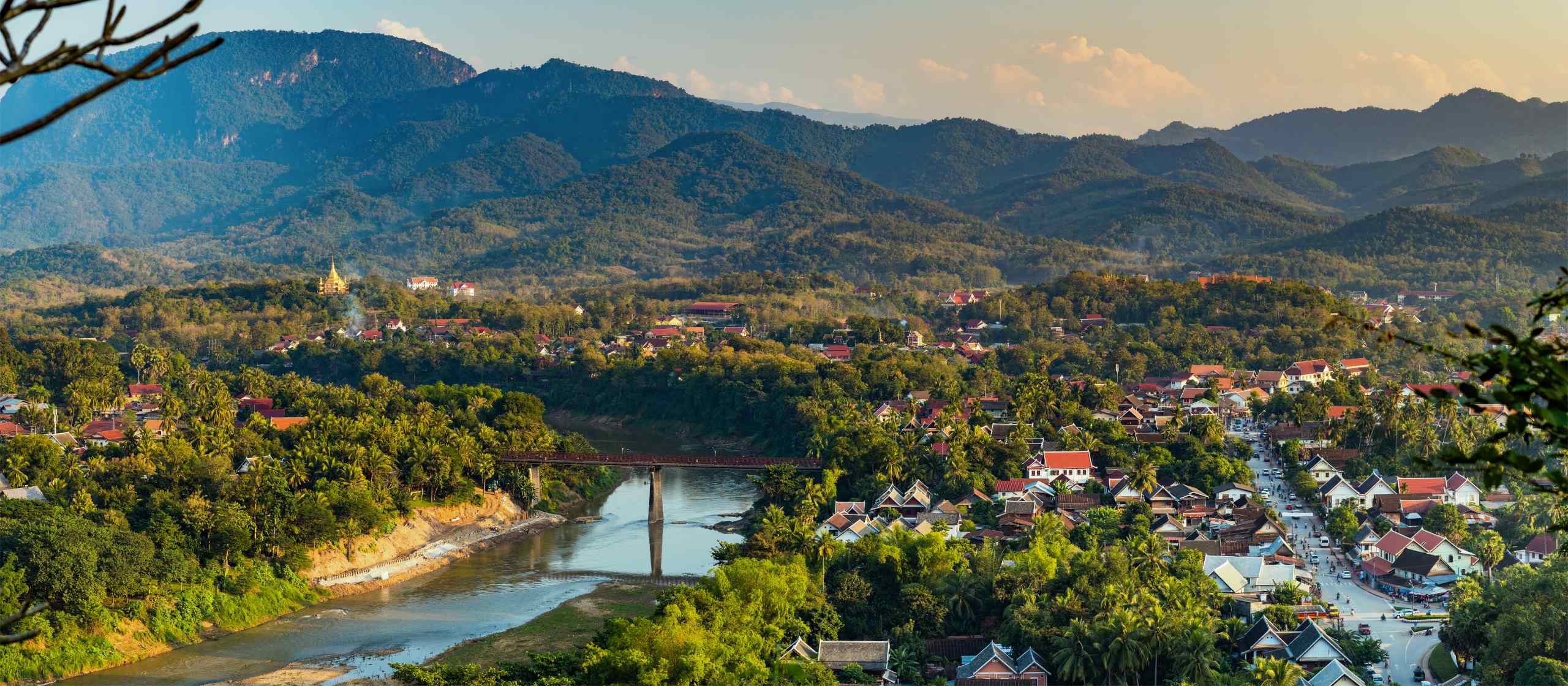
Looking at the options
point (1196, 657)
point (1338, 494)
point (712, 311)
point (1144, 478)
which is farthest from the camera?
point (712, 311)

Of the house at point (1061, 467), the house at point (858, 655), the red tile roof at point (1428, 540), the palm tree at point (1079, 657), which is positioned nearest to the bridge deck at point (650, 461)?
the house at point (1061, 467)

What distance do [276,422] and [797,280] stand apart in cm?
5743

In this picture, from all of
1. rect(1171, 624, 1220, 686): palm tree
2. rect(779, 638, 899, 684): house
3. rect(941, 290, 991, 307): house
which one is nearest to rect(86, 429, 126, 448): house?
rect(779, 638, 899, 684): house

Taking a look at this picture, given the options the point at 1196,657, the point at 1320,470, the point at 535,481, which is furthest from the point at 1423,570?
the point at 535,481

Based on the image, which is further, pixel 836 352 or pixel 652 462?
pixel 836 352

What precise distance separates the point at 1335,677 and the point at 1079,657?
353cm

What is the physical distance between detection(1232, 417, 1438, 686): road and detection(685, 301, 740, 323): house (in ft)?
166

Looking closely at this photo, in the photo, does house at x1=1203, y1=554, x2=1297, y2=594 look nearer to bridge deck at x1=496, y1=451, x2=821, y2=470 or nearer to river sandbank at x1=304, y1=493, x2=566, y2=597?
bridge deck at x1=496, y1=451, x2=821, y2=470

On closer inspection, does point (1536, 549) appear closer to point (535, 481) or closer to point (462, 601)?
point (462, 601)

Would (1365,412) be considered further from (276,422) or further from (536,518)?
(276,422)

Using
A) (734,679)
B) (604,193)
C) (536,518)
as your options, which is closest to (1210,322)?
(536,518)

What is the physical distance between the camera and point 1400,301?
294ft

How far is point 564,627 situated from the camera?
2870cm

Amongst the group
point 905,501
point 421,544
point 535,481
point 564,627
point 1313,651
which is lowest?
point 564,627
